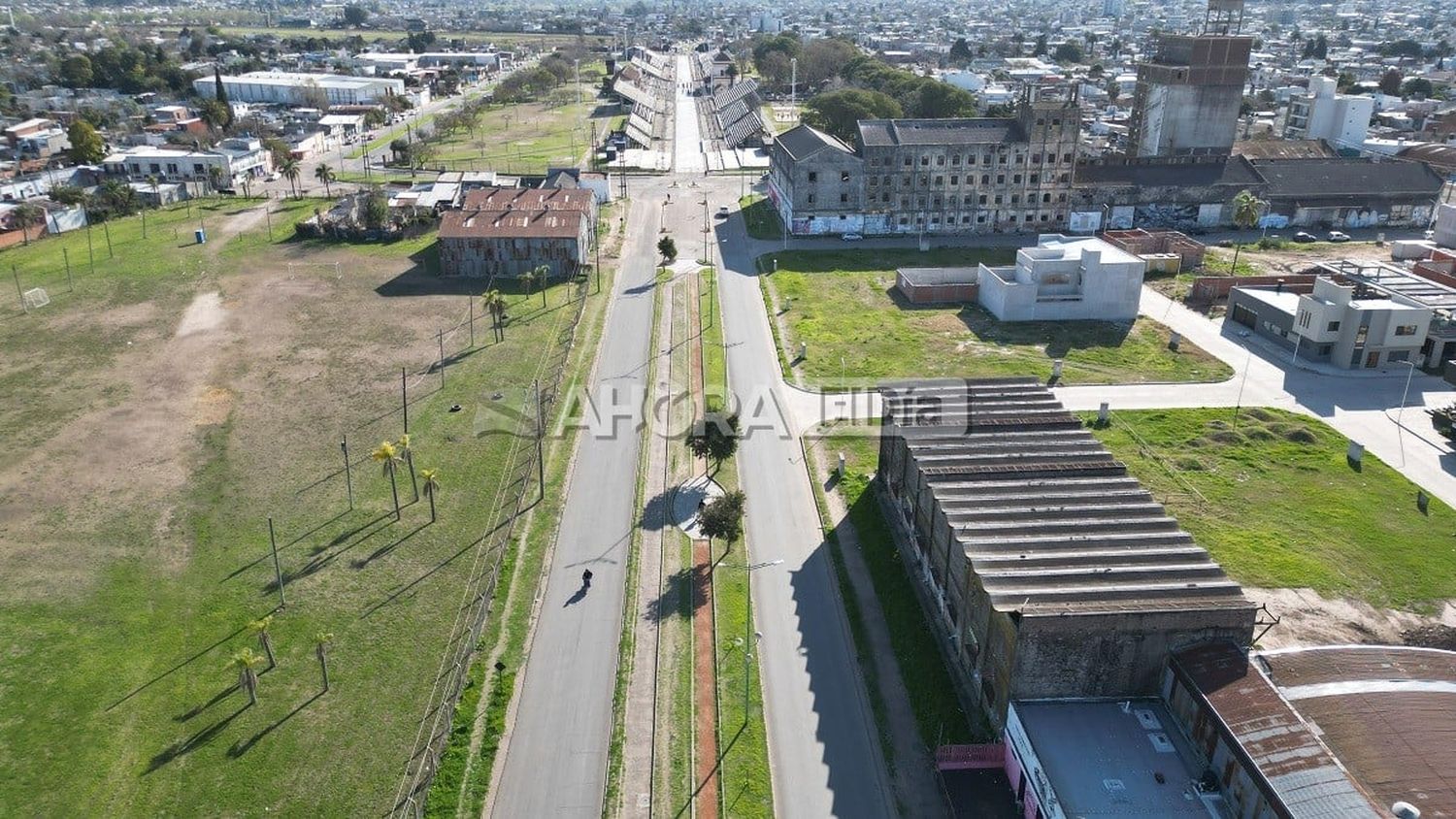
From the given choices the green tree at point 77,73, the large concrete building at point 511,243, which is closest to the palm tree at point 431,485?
the large concrete building at point 511,243

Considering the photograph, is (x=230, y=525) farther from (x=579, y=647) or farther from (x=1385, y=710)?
(x=1385, y=710)

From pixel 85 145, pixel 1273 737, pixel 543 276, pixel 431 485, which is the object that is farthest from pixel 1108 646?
pixel 85 145

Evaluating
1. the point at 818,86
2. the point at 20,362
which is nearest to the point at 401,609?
the point at 20,362

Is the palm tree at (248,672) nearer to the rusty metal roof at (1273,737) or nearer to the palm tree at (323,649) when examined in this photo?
the palm tree at (323,649)

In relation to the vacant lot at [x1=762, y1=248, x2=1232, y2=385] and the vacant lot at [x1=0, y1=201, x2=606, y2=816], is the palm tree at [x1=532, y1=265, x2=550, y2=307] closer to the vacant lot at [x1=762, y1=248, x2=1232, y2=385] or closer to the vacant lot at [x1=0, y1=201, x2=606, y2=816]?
the vacant lot at [x1=0, y1=201, x2=606, y2=816]

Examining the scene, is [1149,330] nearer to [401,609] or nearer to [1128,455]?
[1128,455]
